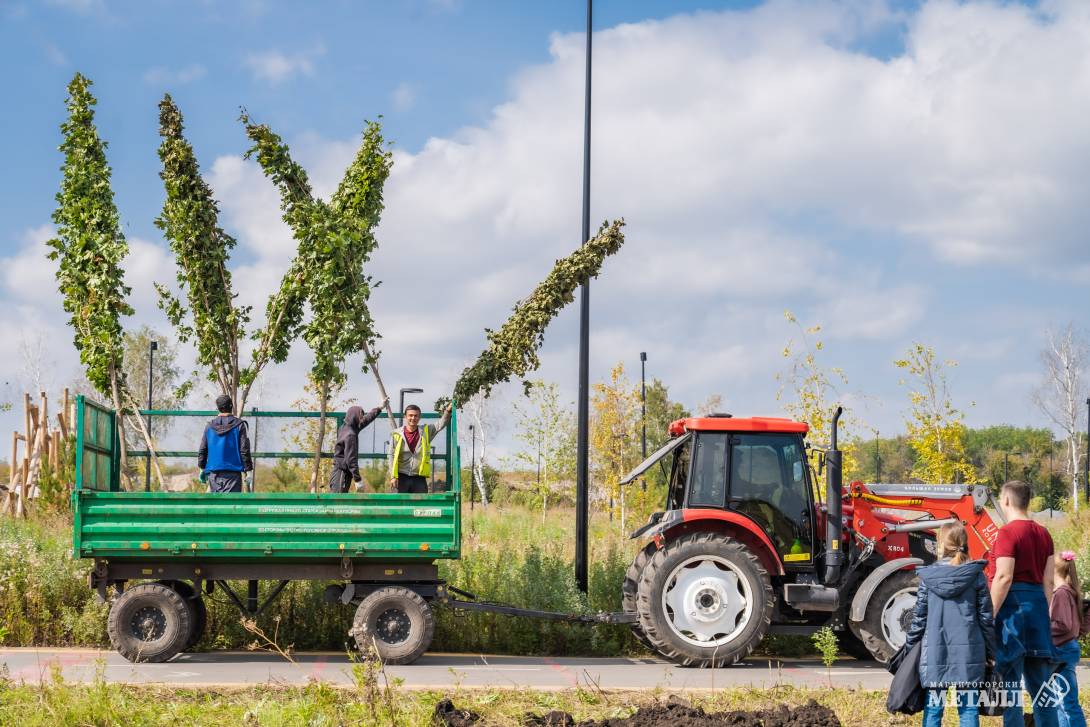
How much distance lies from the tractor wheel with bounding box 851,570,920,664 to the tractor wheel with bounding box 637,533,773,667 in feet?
3.15

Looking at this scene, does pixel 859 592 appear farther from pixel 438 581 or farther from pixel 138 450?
pixel 138 450

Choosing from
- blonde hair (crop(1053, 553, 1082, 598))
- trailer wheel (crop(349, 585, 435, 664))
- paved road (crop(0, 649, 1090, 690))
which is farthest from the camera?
trailer wheel (crop(349, 585, 435, 664))

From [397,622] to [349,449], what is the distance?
75.2 inches

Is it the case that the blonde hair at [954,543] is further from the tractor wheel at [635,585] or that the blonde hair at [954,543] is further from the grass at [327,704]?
the tractor wheel at [635,585]

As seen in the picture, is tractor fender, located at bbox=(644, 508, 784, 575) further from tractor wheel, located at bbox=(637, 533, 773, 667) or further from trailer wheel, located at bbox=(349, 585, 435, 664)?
trailer wheel, located at bbox=(349, 585, 435, 664)

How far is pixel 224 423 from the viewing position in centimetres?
1134

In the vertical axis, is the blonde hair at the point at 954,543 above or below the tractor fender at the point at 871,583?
above

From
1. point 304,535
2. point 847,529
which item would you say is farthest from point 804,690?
point 304,535

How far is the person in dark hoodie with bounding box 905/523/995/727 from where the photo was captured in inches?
255

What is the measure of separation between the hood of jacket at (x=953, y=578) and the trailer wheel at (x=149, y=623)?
22.8 ft

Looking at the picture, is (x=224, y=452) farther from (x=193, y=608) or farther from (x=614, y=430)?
(x=614, y=430)

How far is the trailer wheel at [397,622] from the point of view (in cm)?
1055

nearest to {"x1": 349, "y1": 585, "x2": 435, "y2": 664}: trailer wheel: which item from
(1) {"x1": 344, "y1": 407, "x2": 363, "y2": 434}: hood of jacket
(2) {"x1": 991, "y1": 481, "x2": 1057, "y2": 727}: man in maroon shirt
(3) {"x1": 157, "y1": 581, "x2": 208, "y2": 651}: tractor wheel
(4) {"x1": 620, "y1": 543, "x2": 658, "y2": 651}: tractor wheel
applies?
(3) {"x1": 157, "y1": 581, "x2": 208, "y2": 651}: tractor wheel

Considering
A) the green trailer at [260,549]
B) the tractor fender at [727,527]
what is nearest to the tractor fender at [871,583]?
the tractor fender at [727,527]
